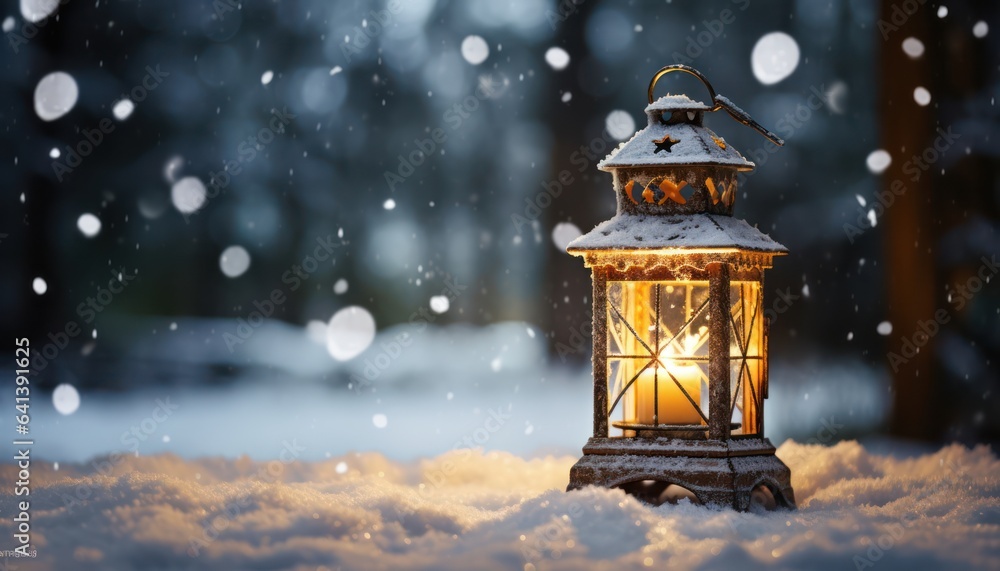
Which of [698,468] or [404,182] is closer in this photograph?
[698,468]

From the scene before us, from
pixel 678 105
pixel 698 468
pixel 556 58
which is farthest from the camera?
pixel 556 58

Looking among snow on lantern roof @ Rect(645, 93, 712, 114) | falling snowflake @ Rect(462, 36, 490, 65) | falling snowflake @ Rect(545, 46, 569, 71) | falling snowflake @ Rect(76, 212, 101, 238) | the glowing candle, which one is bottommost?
the glowing candle

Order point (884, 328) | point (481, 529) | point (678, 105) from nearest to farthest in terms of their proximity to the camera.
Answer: point (481, 529), point (678, 105), point (884, 328)

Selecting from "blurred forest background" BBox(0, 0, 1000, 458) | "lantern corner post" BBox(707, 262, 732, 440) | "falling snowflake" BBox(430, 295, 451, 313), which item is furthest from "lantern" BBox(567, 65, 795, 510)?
"falling snowflake" BBox(430, 295, 451, 313)

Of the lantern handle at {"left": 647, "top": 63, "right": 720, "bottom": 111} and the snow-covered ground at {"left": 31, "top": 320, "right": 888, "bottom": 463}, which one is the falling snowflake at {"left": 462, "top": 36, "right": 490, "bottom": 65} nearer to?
the snow-covered ground at {"left": 31, "top": 320, "right": 888, "bottom": 463}

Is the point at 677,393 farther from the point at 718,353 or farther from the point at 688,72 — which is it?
the point at 688,72

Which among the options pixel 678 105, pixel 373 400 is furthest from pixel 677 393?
pixel 373 400
